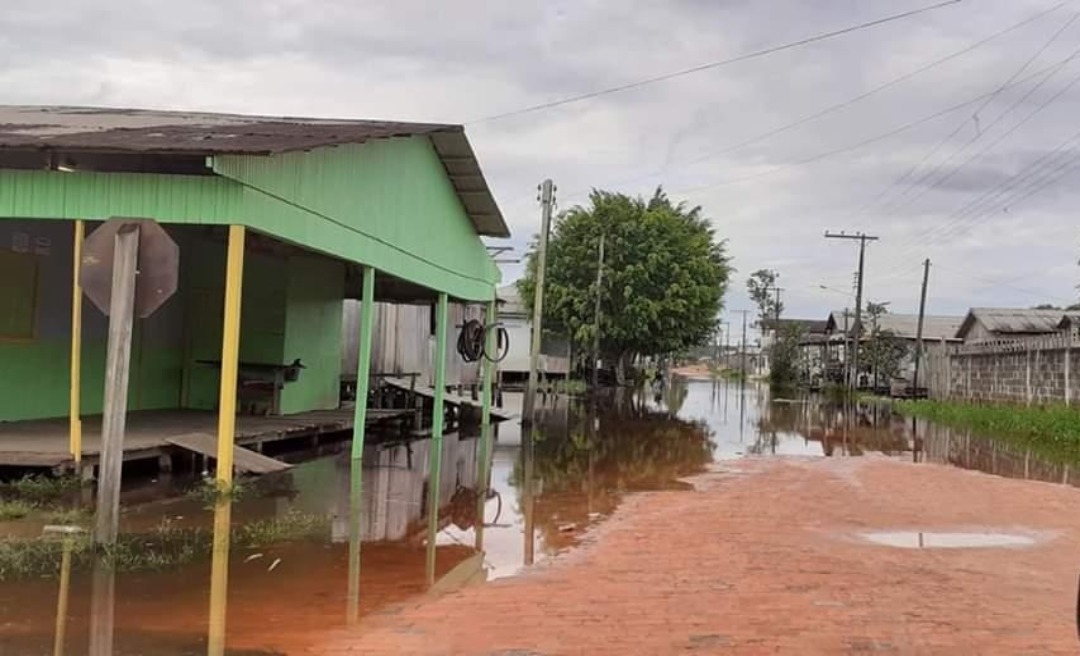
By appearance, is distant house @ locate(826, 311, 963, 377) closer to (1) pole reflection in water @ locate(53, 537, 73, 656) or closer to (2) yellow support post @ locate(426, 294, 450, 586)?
(2) yellow support post @ locate(426, 294, 450, 586)

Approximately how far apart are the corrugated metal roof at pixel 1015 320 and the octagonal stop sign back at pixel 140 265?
50.2m

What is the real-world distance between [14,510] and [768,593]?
678cm

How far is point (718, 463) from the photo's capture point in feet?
59.2

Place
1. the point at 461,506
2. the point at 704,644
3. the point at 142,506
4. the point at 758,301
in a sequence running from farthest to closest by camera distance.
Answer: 1. the point at 758,301
2. the point at 461,506
3. the point at 142,506
4. the point at 704,644

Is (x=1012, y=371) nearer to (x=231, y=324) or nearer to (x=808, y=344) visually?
(x=231, y=324)

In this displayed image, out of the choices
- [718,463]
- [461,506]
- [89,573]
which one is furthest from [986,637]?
[718,463]

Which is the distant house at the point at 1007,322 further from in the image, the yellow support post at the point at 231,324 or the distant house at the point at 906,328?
the yellow support post at the point at 231,324

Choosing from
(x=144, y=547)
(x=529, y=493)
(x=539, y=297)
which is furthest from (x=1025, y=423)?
(x=144, y=547)

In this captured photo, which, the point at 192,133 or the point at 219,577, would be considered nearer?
the point at 219,577

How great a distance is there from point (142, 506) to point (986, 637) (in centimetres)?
Result: 794

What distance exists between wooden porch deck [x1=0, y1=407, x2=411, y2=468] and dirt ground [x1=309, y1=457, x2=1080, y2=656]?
18.5 feet

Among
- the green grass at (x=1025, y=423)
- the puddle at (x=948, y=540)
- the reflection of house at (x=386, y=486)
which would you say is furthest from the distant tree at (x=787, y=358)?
the puddle at (x=948, y=540)

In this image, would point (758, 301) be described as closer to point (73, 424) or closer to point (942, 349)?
point (942, 349)

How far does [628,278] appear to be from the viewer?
159 ft
